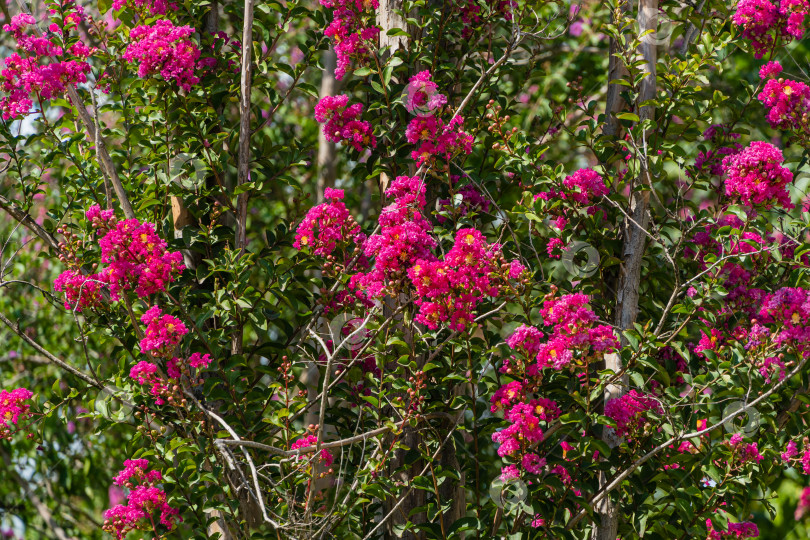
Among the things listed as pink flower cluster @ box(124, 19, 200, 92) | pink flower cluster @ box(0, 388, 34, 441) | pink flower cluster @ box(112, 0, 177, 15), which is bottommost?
pink flower cluster @ box(0, 388, 34, 441)

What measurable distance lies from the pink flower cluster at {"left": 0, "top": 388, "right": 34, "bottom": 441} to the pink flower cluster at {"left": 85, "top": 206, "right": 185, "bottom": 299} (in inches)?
20.2

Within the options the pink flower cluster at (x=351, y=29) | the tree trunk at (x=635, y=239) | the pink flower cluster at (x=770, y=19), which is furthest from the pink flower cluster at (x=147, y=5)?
the pink flower cluster at (x=770, y=19)

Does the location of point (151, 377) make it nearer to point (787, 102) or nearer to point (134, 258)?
point (134, 258)

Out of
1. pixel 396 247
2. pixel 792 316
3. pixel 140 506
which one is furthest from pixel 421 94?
pixel 140 506

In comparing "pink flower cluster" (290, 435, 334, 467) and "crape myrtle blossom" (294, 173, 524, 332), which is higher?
"crape myrtle blossom" (294, 173, 524, 332)

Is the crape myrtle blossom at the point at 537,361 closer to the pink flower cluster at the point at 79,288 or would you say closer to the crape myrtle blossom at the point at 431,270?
the crape myrtle blossom at the point at 431,270

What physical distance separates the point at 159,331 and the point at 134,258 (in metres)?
0.21

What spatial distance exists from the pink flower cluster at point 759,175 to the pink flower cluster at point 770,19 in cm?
56

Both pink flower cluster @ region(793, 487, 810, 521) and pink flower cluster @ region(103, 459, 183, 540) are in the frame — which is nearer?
pink flower cluster @ region(103, 459, 183, 540)

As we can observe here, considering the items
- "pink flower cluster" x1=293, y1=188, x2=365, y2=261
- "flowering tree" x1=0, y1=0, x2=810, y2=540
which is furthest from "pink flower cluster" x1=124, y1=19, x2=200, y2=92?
"pink flower cluster" x1=293, y1=188, x2=365, y2=261

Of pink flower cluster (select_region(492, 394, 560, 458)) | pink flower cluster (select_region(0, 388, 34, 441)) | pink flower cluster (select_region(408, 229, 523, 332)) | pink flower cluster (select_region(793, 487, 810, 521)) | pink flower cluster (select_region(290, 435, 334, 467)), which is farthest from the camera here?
pink flower cluster (select_region(793, 487, 810, 521))

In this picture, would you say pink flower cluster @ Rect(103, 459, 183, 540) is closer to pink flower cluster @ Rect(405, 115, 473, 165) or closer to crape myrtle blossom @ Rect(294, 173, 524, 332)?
crape myrtle blossom @ Rect(294, 173, 524, 332)

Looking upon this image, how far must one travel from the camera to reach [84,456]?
4547mm

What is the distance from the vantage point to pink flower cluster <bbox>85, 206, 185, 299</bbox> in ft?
7.01
